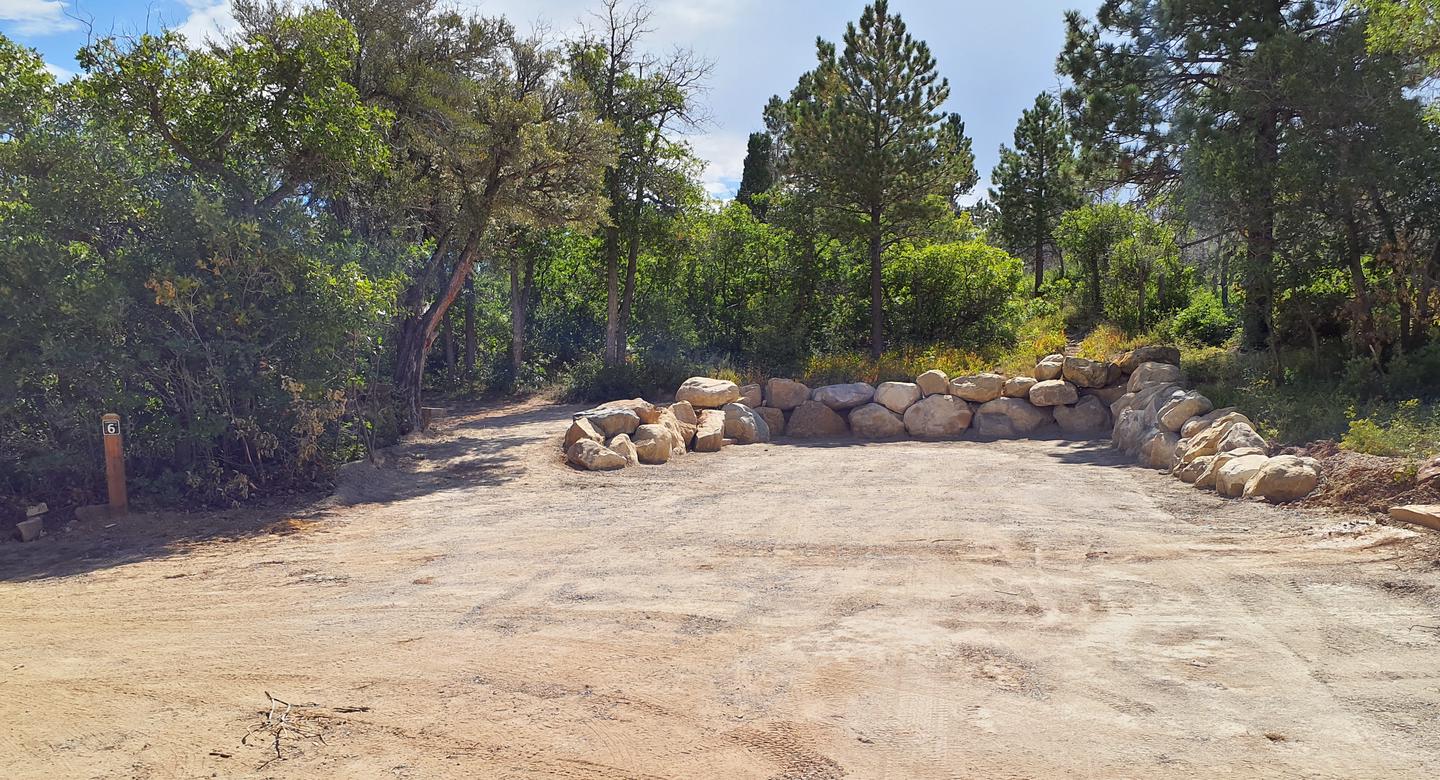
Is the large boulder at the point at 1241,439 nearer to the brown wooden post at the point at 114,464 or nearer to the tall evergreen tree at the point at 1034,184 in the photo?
the brown wooden post at the point at 114,464

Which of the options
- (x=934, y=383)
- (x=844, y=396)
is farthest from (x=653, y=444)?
(x=934, y=383)

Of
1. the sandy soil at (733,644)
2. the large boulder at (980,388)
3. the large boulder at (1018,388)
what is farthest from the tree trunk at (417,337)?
the large boulder at (1018,388)

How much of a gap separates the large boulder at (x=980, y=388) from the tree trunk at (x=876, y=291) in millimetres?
3083

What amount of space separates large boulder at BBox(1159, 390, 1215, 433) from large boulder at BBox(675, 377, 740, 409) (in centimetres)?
650

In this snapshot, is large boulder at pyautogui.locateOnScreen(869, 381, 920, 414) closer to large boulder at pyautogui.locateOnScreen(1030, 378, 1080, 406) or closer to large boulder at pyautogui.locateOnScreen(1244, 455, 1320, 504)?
large boulder at pyautogui.locateOnScreen(1030, 378, 1080, 406)

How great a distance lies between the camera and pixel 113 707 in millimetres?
4137

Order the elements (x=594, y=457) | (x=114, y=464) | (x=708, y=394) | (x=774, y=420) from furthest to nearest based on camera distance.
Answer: (x=774, y=420), (x=708, y=394), (x=594, y=457), (x=114, y=464)

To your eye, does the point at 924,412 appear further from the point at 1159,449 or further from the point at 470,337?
the point at 470,337

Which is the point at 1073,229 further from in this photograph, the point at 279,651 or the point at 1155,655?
the point at 279,651

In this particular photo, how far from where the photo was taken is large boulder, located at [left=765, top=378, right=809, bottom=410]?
15.5m

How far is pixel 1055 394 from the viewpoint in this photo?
48.6 ft

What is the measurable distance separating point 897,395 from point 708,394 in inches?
130

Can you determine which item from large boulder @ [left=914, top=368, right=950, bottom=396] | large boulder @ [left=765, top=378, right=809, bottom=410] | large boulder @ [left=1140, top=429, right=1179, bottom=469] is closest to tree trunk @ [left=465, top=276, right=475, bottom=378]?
large boulder @ [left=765, top=378, right=809, bottom=410]

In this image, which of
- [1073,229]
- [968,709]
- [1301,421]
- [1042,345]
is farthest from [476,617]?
[1073,229]
